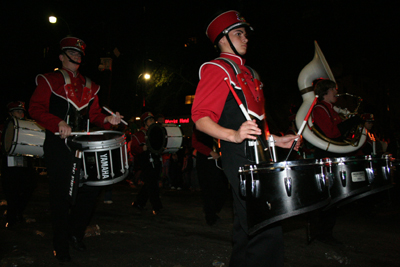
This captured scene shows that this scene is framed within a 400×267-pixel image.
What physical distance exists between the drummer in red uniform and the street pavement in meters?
0.38

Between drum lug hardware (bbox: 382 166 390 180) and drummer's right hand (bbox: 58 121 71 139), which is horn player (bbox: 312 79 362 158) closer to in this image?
drum lug hardware (bbox: 382 166 390 180)

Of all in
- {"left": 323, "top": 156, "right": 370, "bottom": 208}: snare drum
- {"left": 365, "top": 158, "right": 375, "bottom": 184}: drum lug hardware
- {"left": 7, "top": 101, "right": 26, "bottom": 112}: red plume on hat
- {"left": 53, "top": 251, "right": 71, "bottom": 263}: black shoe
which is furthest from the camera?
{"left": 7, "top": 101, "right": 26, "bottom": 112}: red plume on hat

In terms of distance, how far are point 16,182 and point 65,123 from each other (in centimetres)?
307

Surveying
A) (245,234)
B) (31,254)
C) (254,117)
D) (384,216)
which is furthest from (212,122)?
(384,216)

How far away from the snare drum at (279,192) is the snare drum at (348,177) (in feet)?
2.56

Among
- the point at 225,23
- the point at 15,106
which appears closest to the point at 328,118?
the point at 225,23

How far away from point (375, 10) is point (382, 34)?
3.18ft

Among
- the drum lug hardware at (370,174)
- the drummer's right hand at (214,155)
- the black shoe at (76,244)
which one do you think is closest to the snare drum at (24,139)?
the black shoe at (76,244)

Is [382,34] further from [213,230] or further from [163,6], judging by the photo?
[163,6]

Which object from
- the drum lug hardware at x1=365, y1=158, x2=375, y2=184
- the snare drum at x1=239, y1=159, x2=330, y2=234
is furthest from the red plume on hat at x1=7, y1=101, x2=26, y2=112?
the drum lug hardware at x1=365, y1=158, x2=375, y2=184

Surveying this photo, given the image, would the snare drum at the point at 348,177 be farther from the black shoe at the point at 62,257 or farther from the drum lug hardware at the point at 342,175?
the black shoe at the point at 62,257

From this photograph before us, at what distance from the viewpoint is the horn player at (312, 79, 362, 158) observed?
4.28 m

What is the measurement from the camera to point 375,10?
10.7 meters

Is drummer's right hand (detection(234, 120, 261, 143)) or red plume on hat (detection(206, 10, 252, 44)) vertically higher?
red plume on hat (detection(206, 10, 252, 44))
